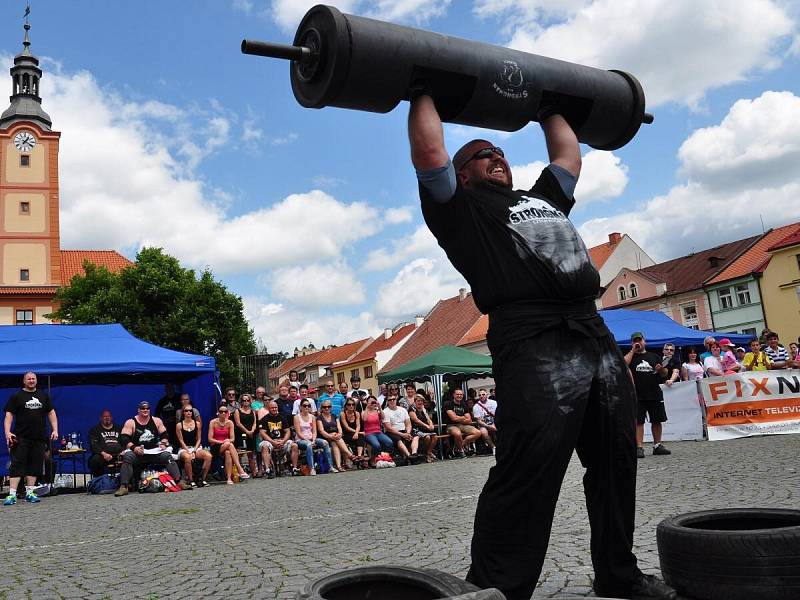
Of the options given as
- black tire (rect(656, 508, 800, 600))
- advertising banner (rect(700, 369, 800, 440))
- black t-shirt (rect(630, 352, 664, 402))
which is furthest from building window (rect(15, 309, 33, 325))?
black tire (rect(656, 508, 800, 600))

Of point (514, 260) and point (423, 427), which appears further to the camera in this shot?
point (423, 427)

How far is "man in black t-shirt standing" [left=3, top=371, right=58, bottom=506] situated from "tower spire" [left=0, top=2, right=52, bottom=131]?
46557mm

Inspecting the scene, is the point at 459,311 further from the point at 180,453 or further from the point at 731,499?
the point at 731,499

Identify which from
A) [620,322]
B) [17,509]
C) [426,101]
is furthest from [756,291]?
[426,101]

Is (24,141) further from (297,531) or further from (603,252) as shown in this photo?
(297,531)

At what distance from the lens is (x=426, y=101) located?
2461 mm

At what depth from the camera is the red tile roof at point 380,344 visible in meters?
67.0

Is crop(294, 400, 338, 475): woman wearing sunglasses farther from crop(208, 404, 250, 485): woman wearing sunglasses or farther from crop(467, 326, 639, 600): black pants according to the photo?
crop(467, 326, 639, 600): black pants

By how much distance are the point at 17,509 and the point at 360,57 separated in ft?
30.0

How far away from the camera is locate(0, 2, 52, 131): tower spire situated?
167 ft

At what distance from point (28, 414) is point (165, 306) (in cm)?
2699

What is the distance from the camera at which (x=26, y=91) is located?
5334 cm

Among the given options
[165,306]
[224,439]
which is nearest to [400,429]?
[224,439]

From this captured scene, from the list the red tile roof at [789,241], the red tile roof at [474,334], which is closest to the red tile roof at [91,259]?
the red tile roof at [474,334]
